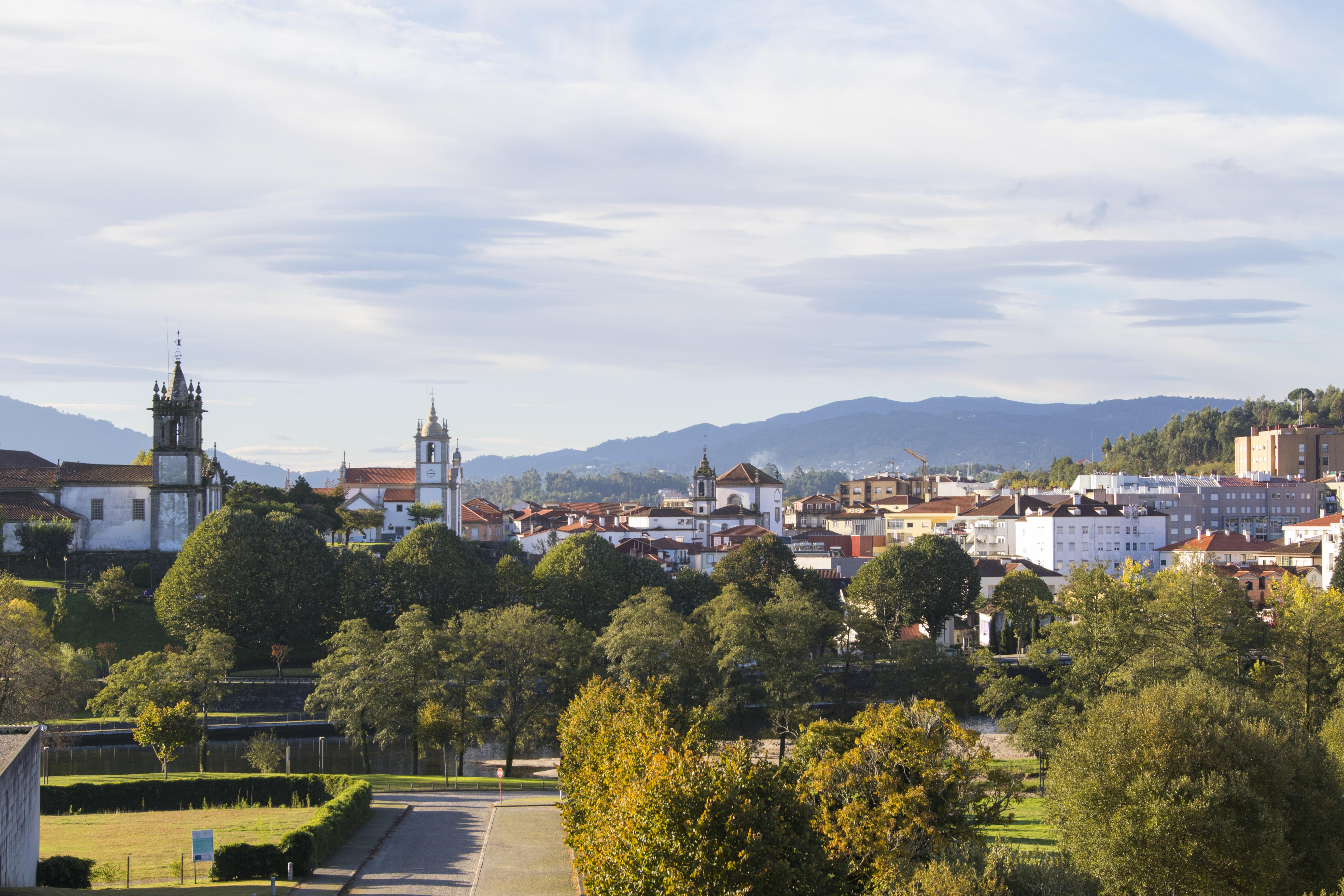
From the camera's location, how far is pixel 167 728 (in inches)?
1978

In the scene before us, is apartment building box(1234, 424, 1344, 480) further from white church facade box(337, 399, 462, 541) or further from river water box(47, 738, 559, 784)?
river water box(47, 738, 559, 784)

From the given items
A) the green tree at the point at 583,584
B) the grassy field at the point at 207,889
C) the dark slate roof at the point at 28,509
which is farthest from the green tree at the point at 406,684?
the dark slate roof at the point at 28,509

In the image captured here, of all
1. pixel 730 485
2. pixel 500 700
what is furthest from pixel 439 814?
pixel 730 485

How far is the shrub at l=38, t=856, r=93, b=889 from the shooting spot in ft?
102

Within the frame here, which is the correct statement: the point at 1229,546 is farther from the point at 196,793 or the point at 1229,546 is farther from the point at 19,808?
the point at 19,808

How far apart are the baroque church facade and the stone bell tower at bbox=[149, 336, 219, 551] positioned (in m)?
0.05

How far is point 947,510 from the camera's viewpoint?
16250 cm

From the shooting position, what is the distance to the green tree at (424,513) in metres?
123

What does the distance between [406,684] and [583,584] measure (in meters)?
→ 25.2

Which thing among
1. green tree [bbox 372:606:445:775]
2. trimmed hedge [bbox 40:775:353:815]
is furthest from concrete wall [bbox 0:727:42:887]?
green tree [bbox 372:606:445:775]

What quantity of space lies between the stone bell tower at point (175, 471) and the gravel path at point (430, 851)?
51.7m

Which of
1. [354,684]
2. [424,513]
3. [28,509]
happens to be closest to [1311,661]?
[354,684]

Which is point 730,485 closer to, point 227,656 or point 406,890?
point 227,656

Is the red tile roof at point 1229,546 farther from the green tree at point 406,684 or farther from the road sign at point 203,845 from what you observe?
the road sign at point 203,845
